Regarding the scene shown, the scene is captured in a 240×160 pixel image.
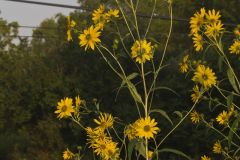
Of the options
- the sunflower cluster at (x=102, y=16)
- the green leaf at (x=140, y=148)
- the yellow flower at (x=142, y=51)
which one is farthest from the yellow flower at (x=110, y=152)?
the sunflower cluster at (x=102, y=16)

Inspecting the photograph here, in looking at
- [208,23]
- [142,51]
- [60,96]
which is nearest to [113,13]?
[142,51]

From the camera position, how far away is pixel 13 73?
1658cm

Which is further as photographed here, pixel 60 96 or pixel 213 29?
pixel 60 96

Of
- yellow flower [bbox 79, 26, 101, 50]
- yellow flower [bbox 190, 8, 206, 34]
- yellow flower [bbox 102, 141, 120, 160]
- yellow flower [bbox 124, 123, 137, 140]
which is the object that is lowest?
yellow flower [bbox 102, 141, 120, 160]

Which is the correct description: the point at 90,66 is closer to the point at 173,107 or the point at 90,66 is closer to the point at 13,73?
the point at 13,73

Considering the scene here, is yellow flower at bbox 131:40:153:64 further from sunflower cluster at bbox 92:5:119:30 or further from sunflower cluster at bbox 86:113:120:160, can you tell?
sunflower cluster at bbox 86:113:120:160

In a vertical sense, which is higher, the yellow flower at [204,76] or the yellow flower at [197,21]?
the yellow flower at [197,21]

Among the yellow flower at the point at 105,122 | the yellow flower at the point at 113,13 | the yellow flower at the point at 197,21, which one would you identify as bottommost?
the yellow flower at the point at 105,122

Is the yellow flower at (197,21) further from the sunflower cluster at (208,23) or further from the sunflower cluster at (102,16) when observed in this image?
the sunflower cluster at (102,16)

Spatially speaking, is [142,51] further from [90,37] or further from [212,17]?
[212,17]

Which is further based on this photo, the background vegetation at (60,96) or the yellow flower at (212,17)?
the background vegetation at (60,96)

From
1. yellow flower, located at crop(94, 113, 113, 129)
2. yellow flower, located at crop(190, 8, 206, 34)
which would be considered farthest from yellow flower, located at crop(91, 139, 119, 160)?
yellow flower, located at crop(190, 8, 206, 34)

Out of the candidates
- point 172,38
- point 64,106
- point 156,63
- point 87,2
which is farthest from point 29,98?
point 87,2

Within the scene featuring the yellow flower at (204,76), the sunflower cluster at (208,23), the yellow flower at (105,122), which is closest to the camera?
the yellow flower at (105,122)
